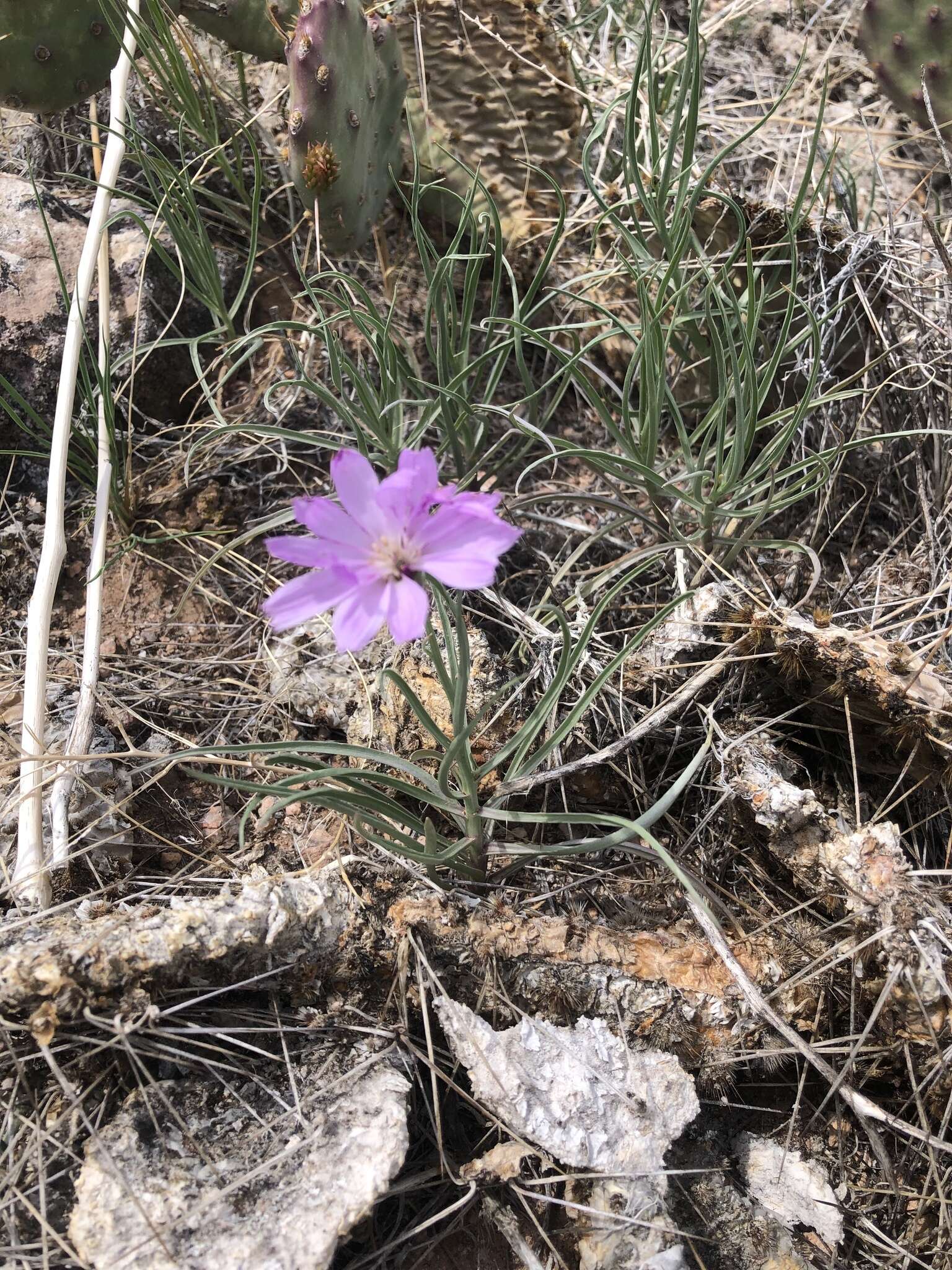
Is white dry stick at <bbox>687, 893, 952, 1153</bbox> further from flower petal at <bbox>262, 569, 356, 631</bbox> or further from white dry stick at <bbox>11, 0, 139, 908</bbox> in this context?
white dry stick at <bbox>11, 0, 139, 908</bbox>

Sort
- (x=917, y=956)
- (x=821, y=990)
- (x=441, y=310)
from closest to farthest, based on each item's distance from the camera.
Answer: (x=917, y=956) < (x=821, y=990) < (x=441, y=310)

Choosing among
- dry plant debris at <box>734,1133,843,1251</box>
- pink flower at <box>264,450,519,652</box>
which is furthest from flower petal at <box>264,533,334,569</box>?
dry plant debris at <box>734,1133,843,1251</box>

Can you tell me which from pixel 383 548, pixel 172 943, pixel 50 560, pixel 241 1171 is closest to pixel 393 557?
pixel 383 548

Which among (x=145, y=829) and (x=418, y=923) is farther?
(x=145, y=829)

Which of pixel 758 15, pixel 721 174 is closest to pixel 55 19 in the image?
pixel 721 174

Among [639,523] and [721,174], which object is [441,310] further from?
[721,174]

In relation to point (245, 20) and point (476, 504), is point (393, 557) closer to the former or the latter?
point (476, 504)
